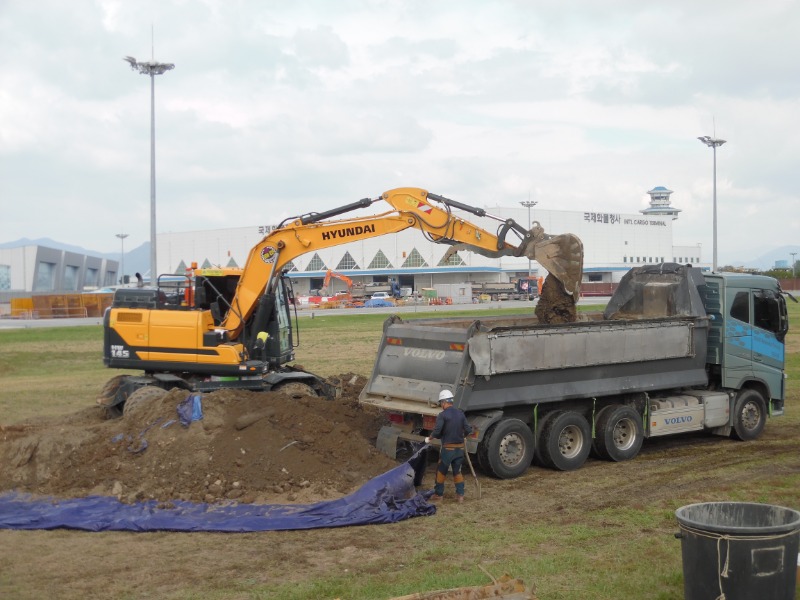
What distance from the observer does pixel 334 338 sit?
38.2 metres

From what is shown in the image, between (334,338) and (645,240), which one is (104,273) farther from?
(334,338)

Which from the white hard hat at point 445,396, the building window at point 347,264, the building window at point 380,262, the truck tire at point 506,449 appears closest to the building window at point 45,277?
the building window at point 347,264

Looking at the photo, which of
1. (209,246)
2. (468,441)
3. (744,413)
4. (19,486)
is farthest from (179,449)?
(209,246)

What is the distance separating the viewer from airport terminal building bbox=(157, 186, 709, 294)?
349 ft

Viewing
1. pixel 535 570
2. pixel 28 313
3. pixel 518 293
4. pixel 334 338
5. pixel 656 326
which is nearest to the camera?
pixel 535 570

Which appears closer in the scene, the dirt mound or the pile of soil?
the dirt mound

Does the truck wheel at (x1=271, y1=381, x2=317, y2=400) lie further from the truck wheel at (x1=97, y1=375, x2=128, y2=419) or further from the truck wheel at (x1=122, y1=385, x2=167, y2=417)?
the truck wheel at (x1=97, y1=375, x2=128, y2=419)

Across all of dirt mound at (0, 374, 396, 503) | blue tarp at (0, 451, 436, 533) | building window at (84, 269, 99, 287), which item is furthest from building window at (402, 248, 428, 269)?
blue tarp at (0, 451, 436, 533)

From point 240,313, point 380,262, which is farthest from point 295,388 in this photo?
point 380,262

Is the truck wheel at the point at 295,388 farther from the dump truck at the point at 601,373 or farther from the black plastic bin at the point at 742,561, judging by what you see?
the black plastic bin at the point at 742,561

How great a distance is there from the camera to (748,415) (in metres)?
15.9

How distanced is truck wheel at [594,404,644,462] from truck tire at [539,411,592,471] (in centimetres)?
24

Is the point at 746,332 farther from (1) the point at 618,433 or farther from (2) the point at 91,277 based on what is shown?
(2) the point at 91,277

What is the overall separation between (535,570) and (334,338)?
29989mm
